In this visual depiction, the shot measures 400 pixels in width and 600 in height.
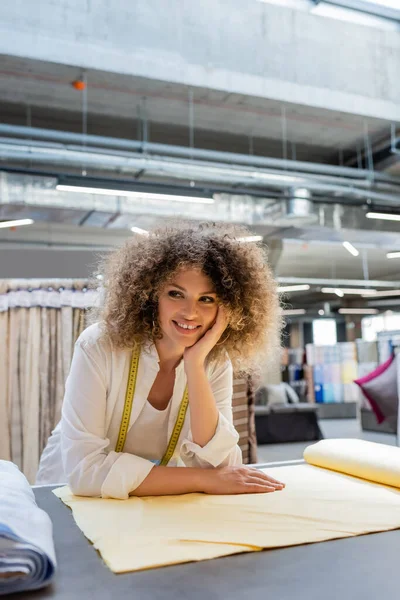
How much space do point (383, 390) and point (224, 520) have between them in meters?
2.14

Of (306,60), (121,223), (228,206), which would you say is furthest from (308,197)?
(121,223)

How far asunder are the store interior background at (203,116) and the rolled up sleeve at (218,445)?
6.29 feet

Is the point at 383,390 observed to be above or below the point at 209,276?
below

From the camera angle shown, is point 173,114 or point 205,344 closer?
point 205,344

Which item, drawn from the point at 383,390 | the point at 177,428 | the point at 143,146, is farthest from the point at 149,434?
the point at 143,146

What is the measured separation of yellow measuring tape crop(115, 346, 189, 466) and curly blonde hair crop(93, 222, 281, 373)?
0.23 ft

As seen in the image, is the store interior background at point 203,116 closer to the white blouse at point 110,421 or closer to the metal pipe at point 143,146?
the metal pipe at point 143,146

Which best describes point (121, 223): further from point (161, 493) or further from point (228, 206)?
point (161, 493)

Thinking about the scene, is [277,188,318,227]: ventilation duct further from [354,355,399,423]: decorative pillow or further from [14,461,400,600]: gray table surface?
[14,461,400,600]: gray table surface

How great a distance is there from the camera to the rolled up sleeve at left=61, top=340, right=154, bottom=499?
139 cm

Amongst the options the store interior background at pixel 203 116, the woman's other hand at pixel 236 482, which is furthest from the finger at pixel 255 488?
the store interior background at pixel 203 116

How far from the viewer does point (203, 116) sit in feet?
23.9

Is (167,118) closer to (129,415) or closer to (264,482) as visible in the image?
(129,415)

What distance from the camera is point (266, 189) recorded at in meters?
8.63
